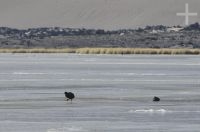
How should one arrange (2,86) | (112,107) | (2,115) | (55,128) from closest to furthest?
(55,128) < (2,115) < (112,107) < (2,86)

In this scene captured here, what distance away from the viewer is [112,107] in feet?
94.3

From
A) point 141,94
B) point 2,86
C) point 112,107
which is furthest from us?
point 2,86

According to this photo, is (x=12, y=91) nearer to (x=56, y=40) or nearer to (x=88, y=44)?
(x=88, y=44)

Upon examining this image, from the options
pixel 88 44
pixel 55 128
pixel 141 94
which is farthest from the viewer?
pixel 88 44

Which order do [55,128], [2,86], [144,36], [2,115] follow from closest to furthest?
1. [55,128]
2. [2,115]
3. [2,86]
4. [144,36]

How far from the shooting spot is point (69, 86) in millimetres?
38438

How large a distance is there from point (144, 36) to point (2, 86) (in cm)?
13522

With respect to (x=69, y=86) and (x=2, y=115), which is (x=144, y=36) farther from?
(x=2, y=115)

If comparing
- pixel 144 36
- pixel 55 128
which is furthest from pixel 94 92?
pixel 144 36

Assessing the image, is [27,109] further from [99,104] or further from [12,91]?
[12,91]

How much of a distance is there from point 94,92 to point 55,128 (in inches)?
432

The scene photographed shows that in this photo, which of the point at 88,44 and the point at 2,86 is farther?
the point at 88,44

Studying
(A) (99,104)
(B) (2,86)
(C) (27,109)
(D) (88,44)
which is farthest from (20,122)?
(D) (88,44)

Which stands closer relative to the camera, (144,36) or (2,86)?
(2,86)
